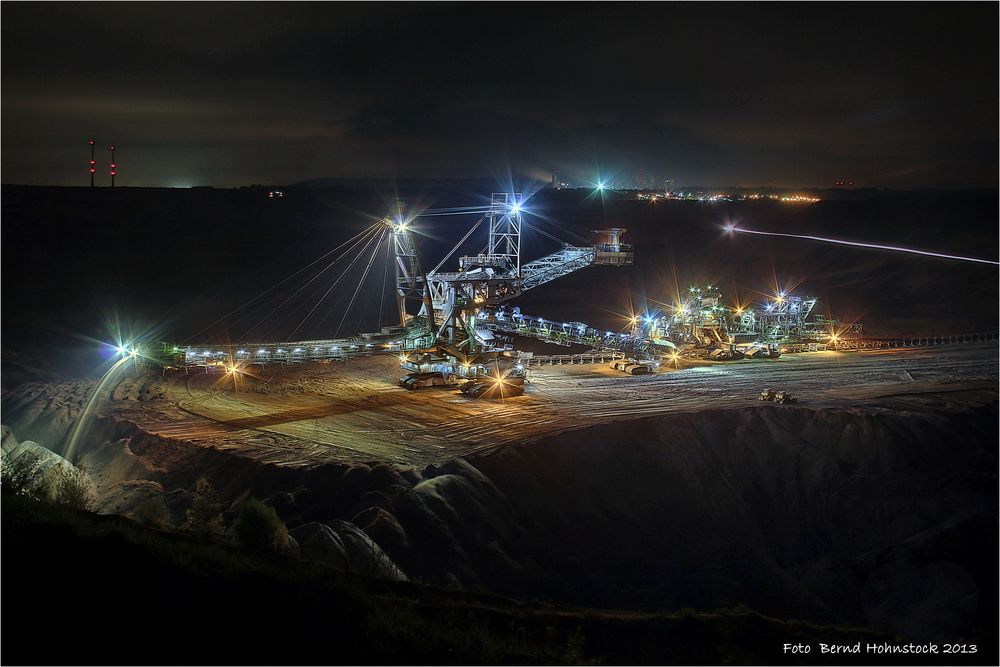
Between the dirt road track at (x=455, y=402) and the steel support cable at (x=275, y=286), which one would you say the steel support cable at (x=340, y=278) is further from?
the dirt road track at (x=455, y=402)

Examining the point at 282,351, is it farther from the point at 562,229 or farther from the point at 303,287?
the point at 562,229

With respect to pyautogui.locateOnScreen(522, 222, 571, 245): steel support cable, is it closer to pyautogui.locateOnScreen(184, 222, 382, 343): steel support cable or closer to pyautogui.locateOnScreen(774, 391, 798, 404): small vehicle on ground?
pyautogui.locateOnScreen(184, 222, 382, 343): steel support cable

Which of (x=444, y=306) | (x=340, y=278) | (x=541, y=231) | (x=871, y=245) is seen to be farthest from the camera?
(x=541, y=231)

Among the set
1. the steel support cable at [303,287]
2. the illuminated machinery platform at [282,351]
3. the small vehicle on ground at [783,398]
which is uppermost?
the steel support cable at [303,287]

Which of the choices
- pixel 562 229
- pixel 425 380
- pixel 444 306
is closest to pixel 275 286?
pixel 444 306

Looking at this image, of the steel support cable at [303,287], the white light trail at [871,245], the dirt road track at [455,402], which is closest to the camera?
the dirt road track at [455,402]

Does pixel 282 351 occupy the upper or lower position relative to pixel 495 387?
upper

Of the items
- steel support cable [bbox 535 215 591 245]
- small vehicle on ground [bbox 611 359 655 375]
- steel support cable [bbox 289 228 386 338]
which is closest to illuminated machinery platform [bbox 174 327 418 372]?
steel support cable [bbox 289 228 386 338]

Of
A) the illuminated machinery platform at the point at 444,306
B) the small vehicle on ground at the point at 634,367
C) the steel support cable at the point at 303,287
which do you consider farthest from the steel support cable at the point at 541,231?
the small vehicle on ground at the point at 634,367

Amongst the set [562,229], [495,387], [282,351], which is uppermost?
[562,229]

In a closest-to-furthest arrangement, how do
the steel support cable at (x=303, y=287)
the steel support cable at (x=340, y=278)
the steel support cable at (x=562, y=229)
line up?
the steel support cable at (x=303, y=287) < the steel support cable at (x=340, y=278) < the steel support cable at (x=562, y=229)

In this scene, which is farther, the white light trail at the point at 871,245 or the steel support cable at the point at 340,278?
the white light trail at the point at 871,245
